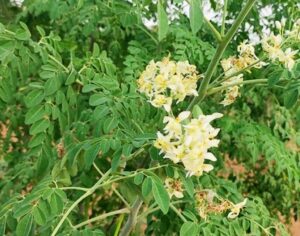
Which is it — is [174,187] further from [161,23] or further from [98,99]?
[161,23]

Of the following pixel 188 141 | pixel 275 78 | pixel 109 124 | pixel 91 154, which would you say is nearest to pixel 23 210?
pixel 91 154

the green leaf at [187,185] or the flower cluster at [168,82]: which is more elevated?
the flower cluster at [168,82]

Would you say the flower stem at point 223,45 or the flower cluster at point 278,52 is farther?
the flower cluster at point 278,52

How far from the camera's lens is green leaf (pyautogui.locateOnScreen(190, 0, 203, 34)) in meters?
1.06

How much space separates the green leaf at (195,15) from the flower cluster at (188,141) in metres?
0.22

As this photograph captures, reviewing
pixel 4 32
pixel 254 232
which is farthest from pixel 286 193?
pixel 4 32

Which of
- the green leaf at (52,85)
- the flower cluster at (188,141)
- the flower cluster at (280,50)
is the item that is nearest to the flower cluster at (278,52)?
the flower cluster at (280,50)

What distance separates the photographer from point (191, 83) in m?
1.37

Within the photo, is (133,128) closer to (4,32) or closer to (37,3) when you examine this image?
(4,32)

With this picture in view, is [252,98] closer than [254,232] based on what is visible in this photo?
No

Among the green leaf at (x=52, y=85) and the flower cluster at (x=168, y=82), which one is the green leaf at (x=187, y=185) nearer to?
the flower cluster at (x=168, y=82)

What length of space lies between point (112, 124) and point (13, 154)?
1253 mm

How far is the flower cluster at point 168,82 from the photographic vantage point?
4.43 feet

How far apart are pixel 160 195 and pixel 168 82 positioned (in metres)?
0.27
